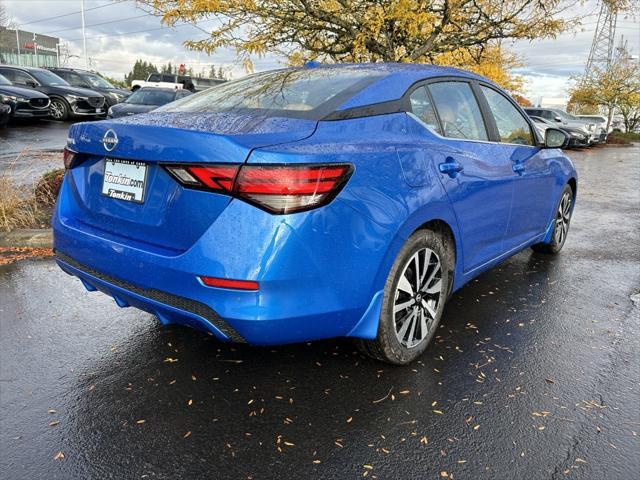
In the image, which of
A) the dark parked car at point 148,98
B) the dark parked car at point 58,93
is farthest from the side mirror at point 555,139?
the dark parked car at point 58,93

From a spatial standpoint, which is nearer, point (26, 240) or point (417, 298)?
point (417, 298)

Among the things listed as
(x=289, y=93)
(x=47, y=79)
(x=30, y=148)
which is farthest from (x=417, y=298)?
(x=47, y=79)

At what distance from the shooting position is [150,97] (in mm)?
15539

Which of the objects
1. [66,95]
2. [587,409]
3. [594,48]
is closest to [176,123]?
[587,409]

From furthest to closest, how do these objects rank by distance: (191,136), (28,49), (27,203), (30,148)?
1. (28,49)
2. (30,148)
3. (27,203)
4. (191,136)

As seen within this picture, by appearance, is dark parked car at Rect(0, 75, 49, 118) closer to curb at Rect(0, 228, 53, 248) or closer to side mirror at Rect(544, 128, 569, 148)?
curb at Rect(0, 228, 53, 248)

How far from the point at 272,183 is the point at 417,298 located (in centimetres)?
122

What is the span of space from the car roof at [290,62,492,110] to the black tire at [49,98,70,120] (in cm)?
1835

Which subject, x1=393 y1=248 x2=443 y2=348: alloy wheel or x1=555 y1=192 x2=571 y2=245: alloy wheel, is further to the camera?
x1=555 y1=192 x2=571 y2=245: alloy wheel

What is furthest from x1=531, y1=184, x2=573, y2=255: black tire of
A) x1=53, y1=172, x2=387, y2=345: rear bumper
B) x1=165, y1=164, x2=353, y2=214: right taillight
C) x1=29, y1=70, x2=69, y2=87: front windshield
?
x1=29, y1=70, x2=69, y2=87: front windshield

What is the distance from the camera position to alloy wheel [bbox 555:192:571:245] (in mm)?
5167

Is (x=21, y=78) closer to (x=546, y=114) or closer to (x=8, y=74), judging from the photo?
(x=8, y=74)

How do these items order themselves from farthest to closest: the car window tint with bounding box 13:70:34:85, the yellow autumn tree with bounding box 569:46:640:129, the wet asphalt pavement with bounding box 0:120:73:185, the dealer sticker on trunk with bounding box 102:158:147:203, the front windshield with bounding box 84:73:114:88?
the yellow autumn tree with bounding box 569:46:640:129, the front windshield with bounding box 84:73:114:88, the car window tint with bounding box 13:70:34:85, the wet asphalt pavement with bounding box 0:120:73:185, the dealer sticker on trunk with bounding box 102:158:147:203

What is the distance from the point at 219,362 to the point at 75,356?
33.3 inches
